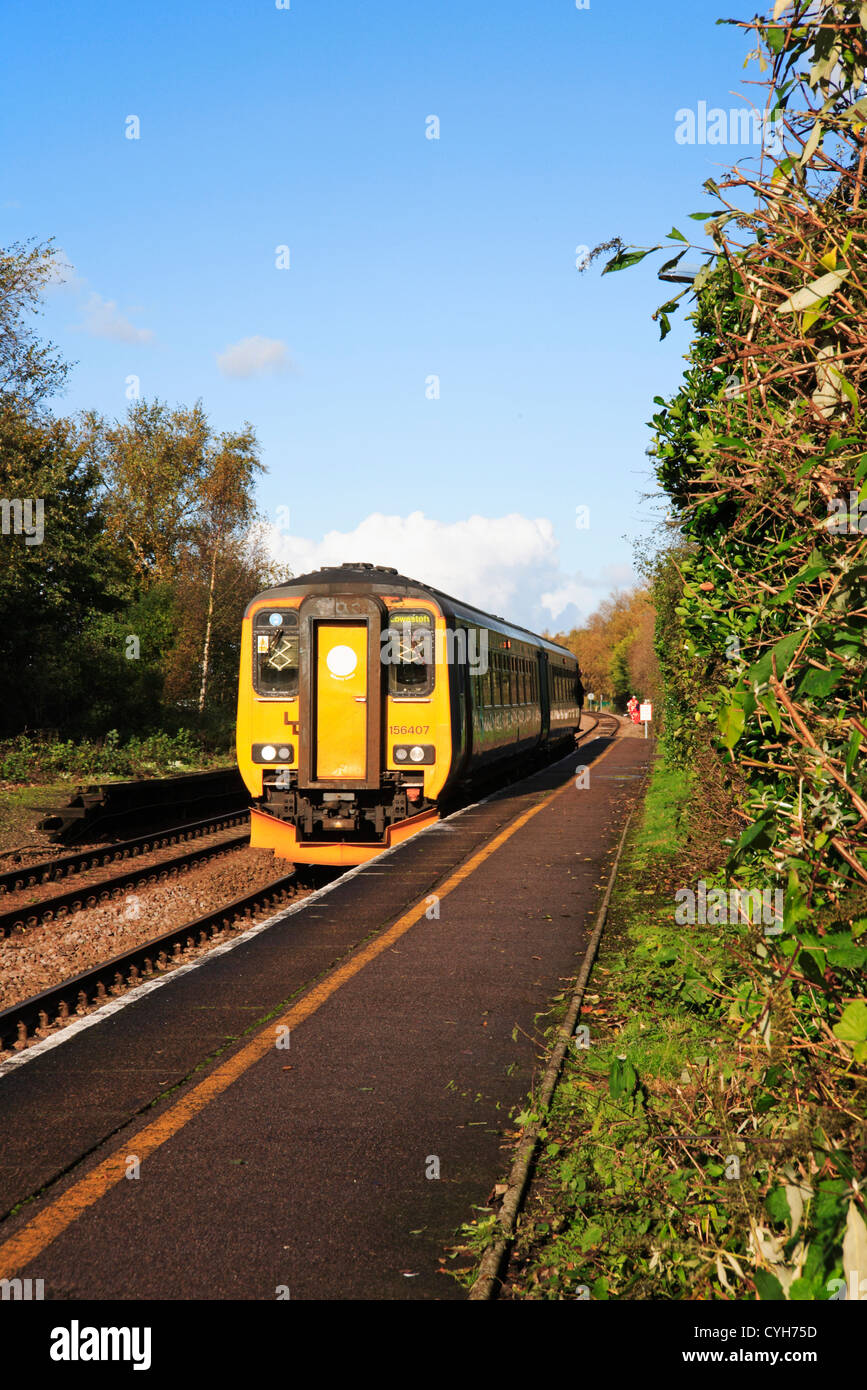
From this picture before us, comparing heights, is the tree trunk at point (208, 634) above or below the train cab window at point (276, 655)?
above

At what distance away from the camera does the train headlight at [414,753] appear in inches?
553

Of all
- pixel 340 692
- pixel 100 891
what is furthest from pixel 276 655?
pixel 100 891

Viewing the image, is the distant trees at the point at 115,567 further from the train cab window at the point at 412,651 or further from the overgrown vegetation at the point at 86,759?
the train cab window at the point at 412,651

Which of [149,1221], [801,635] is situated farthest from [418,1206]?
[801,635]

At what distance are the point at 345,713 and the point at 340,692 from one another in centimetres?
28

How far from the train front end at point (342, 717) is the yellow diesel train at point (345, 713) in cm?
1

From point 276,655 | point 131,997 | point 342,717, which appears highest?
point 276,655

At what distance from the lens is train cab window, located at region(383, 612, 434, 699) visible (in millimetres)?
14039

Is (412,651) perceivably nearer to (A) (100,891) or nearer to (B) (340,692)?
(B) (340,692)

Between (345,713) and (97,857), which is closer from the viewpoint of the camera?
(345,713)

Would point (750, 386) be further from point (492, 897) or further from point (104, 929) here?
point (104, 929)

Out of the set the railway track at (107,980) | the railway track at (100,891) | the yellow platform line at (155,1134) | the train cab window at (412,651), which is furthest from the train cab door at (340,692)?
the yellow platform line at (155,1134)

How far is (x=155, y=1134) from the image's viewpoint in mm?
4715

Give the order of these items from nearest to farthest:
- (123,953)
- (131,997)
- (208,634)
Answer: (131,997), (123,953), (208,634)
